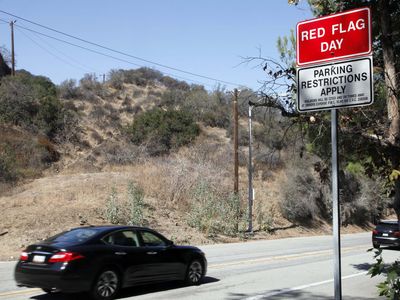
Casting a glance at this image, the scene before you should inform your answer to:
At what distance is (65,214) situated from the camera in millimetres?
23891

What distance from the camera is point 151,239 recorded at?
11.2 m

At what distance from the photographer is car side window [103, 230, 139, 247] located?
33.7ft

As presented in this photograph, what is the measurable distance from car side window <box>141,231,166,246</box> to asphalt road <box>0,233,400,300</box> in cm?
96

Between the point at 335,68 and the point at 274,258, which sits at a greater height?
the point at 335,68

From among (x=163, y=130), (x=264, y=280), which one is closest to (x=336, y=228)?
(x=264, y=280)

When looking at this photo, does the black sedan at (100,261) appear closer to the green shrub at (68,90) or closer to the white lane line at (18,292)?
the white lane line at (18,292)

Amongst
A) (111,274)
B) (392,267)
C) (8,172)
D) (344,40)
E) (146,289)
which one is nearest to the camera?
(344,40)

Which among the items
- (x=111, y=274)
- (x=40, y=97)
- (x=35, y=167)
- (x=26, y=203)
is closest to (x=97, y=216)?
(x=26, y=203)

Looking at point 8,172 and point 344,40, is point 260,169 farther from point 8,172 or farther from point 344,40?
point 344,40

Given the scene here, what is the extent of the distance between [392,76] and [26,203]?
69.4 feet

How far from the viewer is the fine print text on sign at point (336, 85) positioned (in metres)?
4.74

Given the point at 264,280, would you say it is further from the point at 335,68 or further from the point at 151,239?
the point at 335,68

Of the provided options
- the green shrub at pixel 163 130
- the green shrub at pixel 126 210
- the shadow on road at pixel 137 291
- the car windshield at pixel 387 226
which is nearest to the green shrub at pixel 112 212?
the green shrub at pixel 126 210

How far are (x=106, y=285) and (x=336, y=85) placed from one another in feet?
21.6
